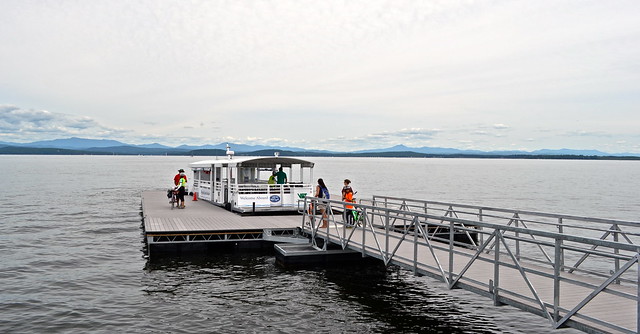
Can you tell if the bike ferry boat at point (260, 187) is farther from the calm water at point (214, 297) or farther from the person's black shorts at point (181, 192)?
the calm water at point (214, 297)

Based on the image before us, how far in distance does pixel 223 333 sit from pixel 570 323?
6434 millimetres

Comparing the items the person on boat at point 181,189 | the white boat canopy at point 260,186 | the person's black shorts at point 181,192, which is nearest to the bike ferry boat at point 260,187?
the white boat canopy at point 260,186

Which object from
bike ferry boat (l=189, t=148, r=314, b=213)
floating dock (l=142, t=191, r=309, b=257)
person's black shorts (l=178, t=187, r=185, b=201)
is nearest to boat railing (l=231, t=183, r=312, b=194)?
bike ferry boat (l=189, t=148, r=314, b=213)

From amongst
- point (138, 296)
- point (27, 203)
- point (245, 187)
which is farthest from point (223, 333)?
point (27, 203)

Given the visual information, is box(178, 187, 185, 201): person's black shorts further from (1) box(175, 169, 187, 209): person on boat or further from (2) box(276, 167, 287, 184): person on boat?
(2) box(276, 167, 287, 184): person on boat

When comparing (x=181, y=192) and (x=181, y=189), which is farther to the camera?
(x=181, y=192)

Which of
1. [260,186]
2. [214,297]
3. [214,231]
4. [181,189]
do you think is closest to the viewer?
[214,297]

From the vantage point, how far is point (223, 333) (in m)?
10.7

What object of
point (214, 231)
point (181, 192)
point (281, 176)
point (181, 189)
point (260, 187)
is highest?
point (281, 176)

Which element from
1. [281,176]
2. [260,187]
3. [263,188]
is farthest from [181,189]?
[281,176]

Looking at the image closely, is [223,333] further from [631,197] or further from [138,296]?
[631,197]

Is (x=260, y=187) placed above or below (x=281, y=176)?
below

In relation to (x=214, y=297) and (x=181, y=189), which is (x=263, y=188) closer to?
(x=181, y=189)

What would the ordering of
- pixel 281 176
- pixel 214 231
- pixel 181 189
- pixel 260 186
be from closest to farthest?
pixel 214 231
pixel 260 186
pixel 281 176
pixel 181 189
